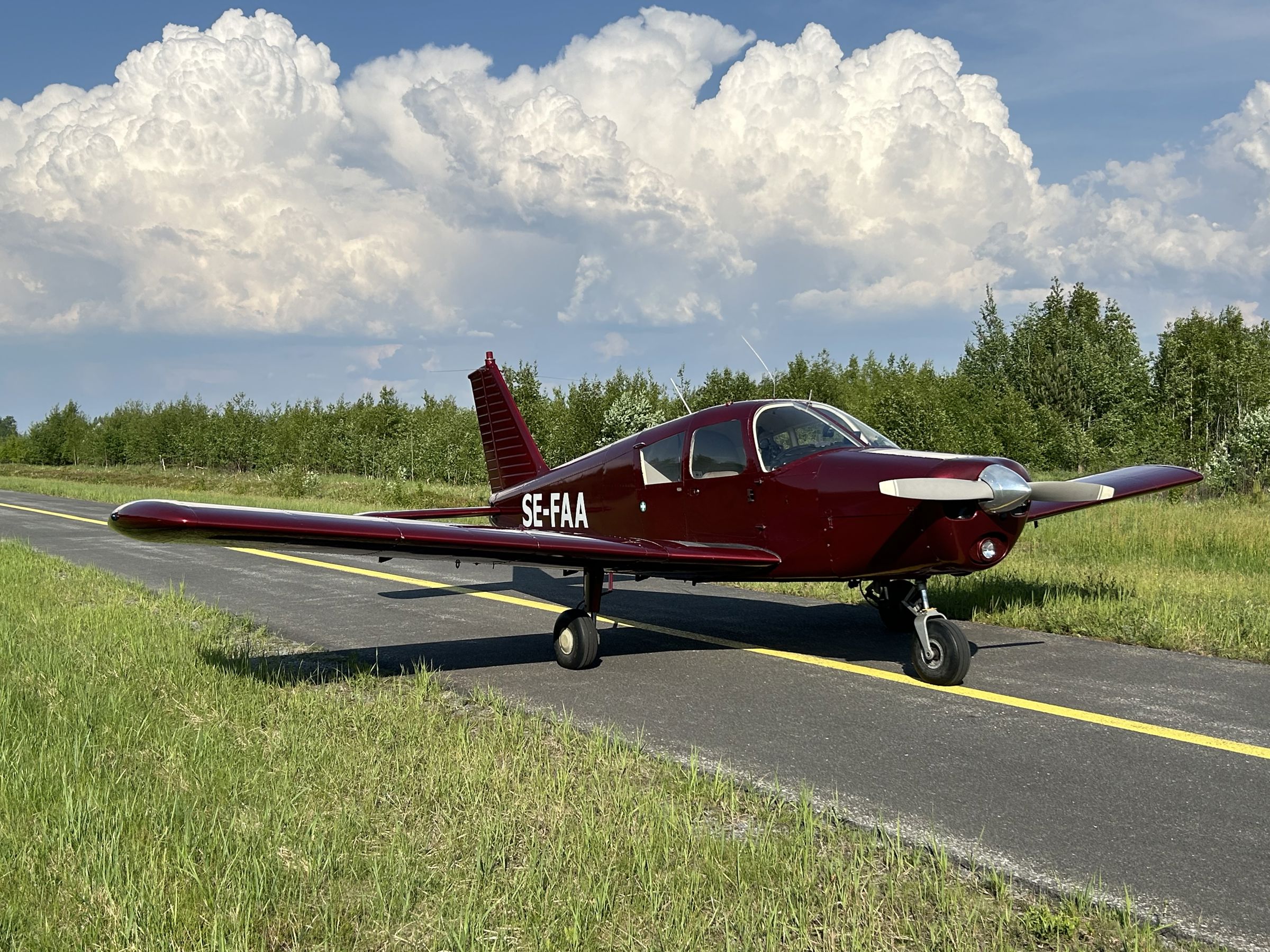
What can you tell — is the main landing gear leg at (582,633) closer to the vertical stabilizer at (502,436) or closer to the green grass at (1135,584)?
the green grass at (1135,584)

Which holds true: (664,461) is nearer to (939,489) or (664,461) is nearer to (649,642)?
(649,642)

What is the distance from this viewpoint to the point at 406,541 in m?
6.04

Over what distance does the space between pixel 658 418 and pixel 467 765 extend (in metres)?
35.4

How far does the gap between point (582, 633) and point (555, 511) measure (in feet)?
8.44

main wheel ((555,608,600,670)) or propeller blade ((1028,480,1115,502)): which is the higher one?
propeller blade ((1028,480,1115,502))

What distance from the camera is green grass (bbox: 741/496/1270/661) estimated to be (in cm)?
781

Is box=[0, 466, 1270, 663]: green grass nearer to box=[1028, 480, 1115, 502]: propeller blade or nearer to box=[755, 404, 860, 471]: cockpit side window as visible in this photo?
box=[1028, 480, 1115, 502]: propeller blade

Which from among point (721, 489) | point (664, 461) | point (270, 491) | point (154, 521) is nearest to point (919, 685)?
point (721, 489)

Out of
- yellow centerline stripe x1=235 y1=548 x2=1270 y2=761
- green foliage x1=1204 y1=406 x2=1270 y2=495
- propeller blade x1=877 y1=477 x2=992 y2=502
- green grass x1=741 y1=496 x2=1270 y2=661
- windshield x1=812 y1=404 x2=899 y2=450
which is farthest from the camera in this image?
green foliage x1=1204 y1=406 x2=1270 y2=495

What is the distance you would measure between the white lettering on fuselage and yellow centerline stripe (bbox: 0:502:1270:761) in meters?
0.99

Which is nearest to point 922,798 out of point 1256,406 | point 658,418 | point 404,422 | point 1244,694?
point 1244,694

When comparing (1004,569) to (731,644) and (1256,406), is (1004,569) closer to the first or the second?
(731,644)

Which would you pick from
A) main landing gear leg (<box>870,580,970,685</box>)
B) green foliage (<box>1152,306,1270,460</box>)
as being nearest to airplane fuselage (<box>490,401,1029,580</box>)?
main landing gear leg (<box>870,580,970,685</box>)

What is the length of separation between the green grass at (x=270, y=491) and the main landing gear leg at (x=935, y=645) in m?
18.1
